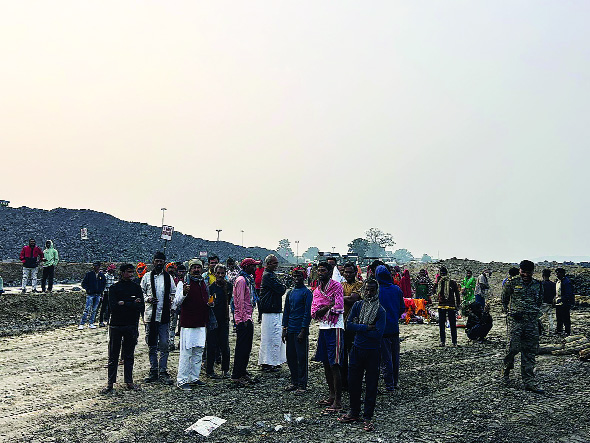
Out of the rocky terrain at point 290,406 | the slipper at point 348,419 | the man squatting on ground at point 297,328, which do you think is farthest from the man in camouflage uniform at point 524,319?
the man squatting on ground at point 297,328

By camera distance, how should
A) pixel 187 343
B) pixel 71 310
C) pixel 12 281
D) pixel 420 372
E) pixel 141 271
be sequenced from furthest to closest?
1. pixel 12 281
2. pixel 71 310
3. pixel 141 271
4. pixel 420 372
5. pixel 187 343

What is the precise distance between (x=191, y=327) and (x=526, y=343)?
578 centimetres

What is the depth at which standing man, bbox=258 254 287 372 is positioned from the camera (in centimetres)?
911

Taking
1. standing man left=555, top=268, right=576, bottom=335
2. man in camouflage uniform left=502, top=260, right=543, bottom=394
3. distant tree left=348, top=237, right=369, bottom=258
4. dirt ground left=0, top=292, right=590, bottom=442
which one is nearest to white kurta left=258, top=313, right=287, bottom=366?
dirt ground left=0, top=292, right=590, bottom=442

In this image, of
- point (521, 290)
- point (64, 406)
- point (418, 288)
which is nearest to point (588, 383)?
point (521, 290)

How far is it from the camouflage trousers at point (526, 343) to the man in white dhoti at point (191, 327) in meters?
5.41

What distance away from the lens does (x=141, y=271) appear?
449 inches

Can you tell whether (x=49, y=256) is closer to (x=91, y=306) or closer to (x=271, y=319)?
(x=91, y=306)

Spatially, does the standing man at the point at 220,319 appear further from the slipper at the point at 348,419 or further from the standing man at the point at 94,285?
the standing man at the point at 94,285

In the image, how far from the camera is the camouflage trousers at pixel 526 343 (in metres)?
8.12

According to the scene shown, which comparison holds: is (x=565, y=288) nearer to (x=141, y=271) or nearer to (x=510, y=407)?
(x=510, y=407)

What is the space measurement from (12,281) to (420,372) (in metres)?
30.1

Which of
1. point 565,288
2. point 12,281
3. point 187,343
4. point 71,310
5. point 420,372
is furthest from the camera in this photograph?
point 12,281

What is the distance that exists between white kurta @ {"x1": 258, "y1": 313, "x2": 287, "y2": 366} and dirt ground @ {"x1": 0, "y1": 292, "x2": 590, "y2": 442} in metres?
0.33
